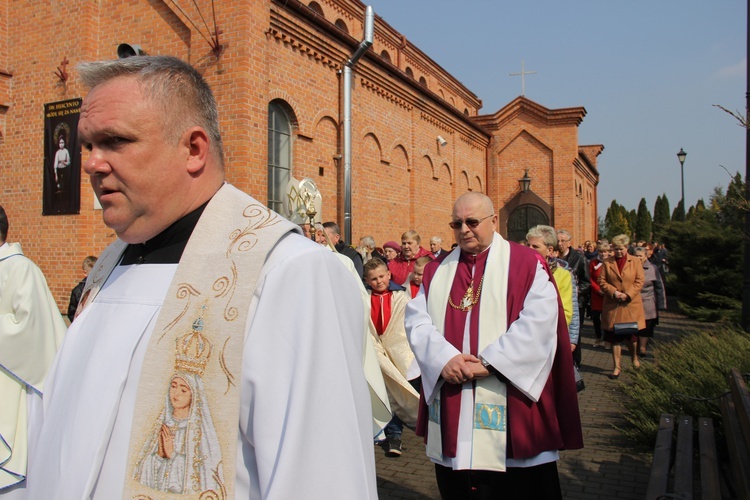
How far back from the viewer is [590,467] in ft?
18.2

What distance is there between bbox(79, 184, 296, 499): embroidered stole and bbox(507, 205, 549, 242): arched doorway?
27513 millimetres

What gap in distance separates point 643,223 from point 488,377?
6993 cm

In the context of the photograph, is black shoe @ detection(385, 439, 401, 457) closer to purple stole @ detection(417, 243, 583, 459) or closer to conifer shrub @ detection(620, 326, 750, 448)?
purple stole @ detection(417, 243, 583, 459)

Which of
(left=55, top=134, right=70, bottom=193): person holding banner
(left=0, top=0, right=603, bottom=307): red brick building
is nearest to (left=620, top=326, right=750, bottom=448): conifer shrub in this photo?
(left=0, top=0, right=603, bottom=307): red brick building

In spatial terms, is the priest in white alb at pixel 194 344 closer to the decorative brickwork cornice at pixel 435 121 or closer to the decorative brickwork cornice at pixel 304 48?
the decorative brickwork cornice at pixel 304 48

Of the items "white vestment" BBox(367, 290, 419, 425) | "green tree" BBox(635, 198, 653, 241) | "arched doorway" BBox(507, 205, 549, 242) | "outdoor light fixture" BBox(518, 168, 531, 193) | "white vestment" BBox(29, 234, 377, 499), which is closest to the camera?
"white vestment" BBox(29, 234, 377, 499)

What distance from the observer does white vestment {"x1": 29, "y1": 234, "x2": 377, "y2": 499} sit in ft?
4.20

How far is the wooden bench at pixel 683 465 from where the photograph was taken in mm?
3205

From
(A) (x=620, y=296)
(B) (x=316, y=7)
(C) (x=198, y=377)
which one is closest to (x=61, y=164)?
(A) (x=620, y=296)

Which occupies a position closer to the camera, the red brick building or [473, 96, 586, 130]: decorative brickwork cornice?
the red brick building

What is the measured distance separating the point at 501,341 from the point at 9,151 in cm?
1217

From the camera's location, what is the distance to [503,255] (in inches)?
152

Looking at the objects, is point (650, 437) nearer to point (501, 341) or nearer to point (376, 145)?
point (501, 341)

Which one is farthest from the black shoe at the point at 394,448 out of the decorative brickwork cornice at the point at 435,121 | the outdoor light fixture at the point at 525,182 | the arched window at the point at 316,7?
the outdoor light fixture at the point at 525,182
